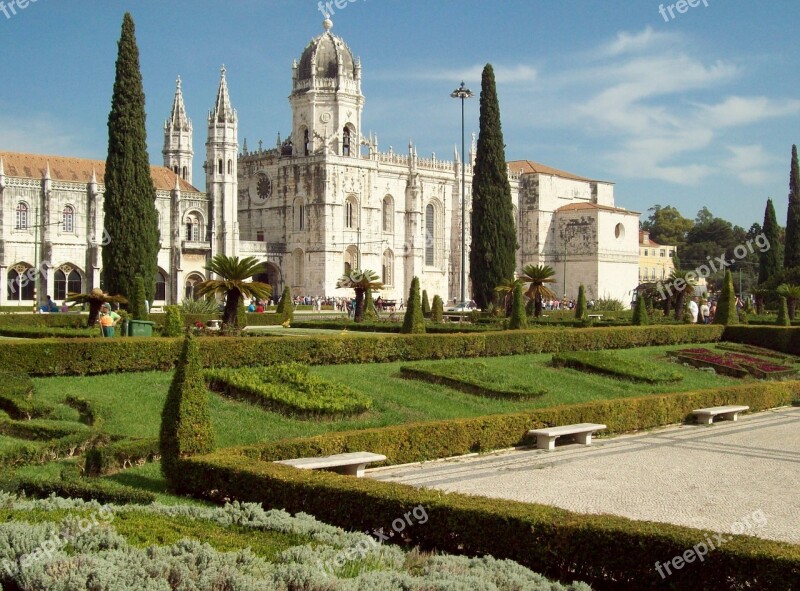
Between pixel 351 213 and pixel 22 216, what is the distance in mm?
20287

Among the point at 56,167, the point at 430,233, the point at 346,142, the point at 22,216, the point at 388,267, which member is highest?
the point at 346,142

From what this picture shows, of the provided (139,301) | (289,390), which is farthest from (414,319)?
(289,390)

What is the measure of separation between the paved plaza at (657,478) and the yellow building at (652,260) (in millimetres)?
73203

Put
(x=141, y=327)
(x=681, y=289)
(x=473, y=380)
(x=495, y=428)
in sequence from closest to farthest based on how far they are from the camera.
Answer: (x=495, y=428) < (x=473, y=380) < (x=141, y=327) < (x=681, y=289)

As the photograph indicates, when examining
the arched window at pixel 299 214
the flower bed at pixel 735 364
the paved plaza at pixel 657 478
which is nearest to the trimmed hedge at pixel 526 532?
the paved plaza at pixel 657 478

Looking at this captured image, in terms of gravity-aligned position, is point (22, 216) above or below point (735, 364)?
above

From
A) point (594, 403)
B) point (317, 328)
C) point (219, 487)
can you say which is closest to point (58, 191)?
point (317, 328)

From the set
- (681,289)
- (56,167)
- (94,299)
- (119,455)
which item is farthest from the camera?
(56,167)

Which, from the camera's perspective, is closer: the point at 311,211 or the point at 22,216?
the point at 22,216

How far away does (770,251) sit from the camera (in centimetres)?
5797

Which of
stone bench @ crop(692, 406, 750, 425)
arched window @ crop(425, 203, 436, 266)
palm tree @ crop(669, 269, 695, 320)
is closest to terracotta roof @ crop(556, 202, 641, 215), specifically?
arched window @ crop(425, 203, 436, 266)

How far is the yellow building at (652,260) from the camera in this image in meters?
87.6

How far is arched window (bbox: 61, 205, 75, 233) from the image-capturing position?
49744 millimetres

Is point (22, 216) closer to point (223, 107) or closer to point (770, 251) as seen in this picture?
point (223, 107)
